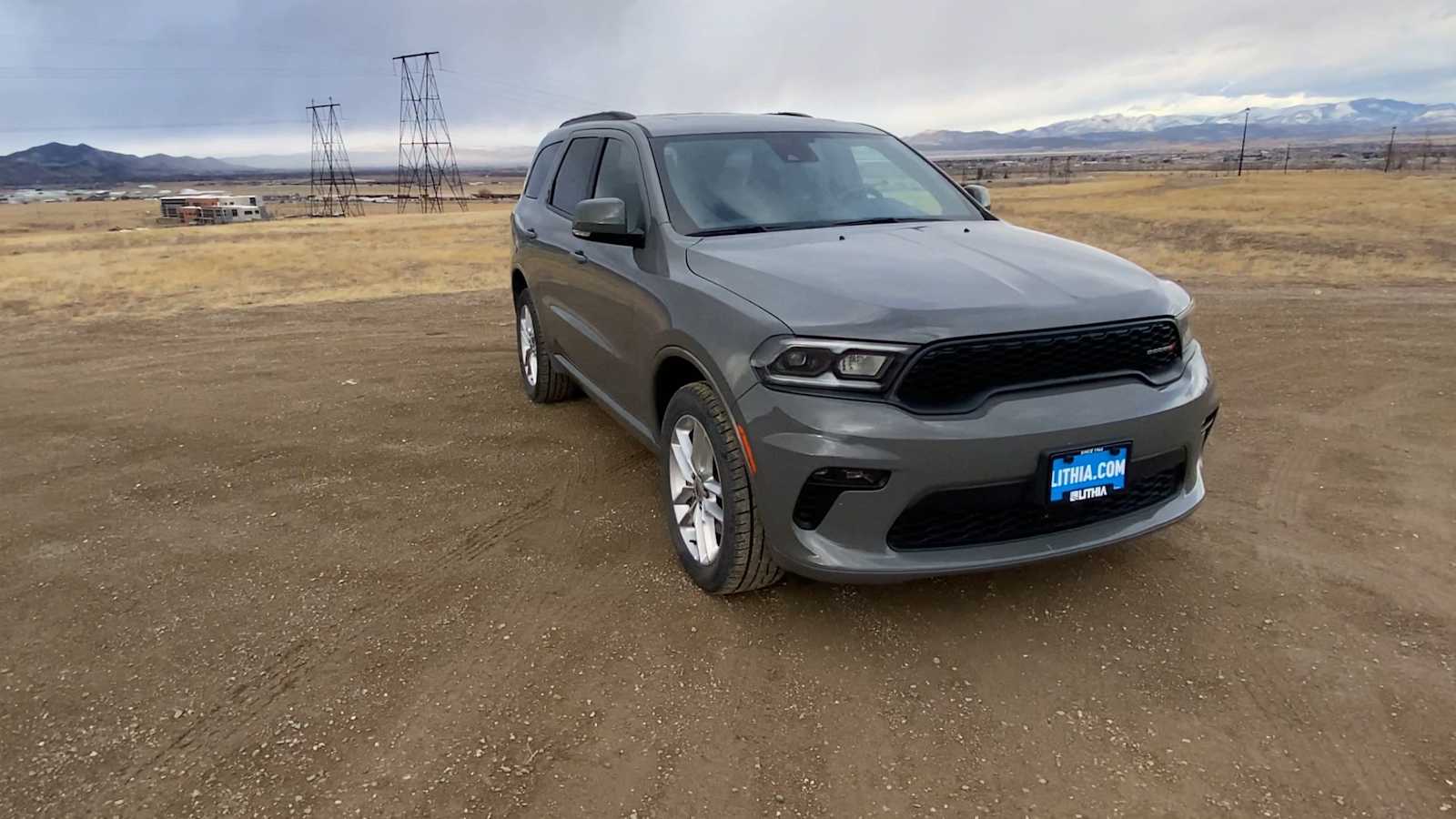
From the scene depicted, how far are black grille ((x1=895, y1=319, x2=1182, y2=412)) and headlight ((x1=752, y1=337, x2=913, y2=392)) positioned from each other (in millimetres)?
70

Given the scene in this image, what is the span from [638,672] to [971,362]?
1.50 meters

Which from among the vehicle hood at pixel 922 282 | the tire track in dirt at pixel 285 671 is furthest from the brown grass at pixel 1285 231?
the tire track in dirt at pixel 285 671

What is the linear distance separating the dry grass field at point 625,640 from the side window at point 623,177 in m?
1.44

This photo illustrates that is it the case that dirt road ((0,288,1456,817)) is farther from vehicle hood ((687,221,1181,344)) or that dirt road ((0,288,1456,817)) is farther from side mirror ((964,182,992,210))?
side mirror ((964,182,992,210))

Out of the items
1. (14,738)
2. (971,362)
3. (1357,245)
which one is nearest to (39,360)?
(14,738)

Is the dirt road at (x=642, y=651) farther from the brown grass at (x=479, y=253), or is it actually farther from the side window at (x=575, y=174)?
the brown grass at (x=479, y=253)

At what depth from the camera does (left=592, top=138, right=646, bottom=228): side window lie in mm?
4434

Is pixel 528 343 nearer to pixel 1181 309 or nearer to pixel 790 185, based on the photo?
pixel 790 185

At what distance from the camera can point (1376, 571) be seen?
383 centimetres

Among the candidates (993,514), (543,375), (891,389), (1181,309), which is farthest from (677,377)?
(543,375)

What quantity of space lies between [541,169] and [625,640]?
3.92m

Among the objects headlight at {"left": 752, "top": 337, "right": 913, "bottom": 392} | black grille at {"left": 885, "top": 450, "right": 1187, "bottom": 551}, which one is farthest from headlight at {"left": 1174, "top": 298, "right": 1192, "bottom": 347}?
headlight at {"left": 752, "top": 337, "right": 913, "bottom": 392}

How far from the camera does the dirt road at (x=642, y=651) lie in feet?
8.87

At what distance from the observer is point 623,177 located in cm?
472
